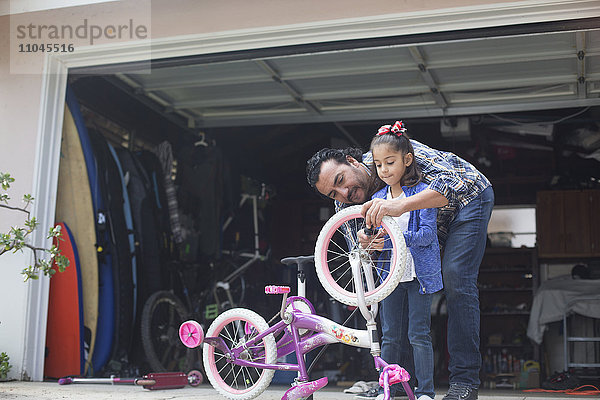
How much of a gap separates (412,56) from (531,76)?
116 centimetres

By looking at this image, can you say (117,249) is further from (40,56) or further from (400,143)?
(400,143)

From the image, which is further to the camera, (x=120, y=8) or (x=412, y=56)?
(x=412, y=56)

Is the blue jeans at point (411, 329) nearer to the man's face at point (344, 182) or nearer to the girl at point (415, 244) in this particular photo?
the girl at point (415, 244)

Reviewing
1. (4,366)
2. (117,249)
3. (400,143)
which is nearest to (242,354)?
(400,143)

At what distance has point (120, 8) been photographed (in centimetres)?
441

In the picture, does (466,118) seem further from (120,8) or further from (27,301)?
(27,301)

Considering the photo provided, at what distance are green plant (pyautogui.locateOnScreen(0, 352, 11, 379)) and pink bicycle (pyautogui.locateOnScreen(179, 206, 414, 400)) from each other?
5.61 feet

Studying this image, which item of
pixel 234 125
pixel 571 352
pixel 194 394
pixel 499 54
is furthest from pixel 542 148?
pixel 194 394

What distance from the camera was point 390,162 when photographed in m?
2.63

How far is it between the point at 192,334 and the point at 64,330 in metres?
1.91

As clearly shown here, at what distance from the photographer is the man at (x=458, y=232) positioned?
2.59 meters

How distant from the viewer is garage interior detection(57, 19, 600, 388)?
500 cm

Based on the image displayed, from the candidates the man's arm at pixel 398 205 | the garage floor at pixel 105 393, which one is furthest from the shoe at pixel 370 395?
the man's arm at pixel 398 205

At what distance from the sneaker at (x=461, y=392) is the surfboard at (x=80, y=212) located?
302cm
